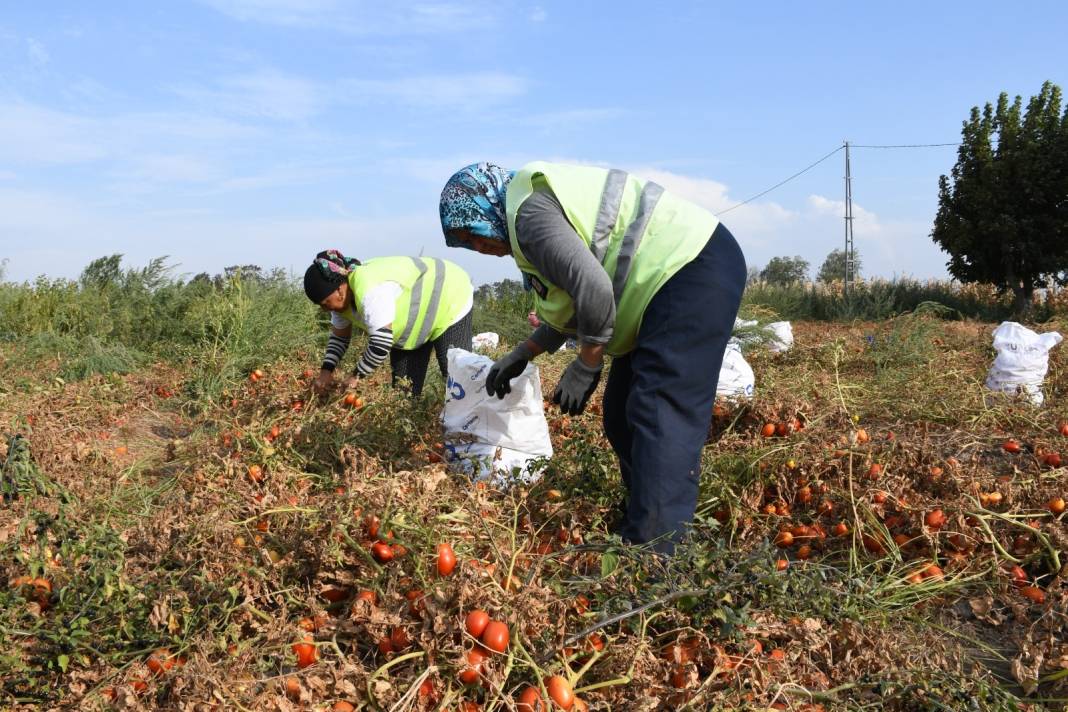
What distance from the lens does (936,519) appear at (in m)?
2.67

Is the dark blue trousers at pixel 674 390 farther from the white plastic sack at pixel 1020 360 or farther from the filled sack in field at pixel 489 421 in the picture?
the white plastic sack at pixel 1020 360

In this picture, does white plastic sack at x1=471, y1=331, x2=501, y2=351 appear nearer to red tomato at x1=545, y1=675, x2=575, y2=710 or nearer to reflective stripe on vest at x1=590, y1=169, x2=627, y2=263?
reflective stripe on vest at x1=590, y1=169, x2=627, y2=263

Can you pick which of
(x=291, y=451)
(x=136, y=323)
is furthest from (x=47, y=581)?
(x=136, y=323)

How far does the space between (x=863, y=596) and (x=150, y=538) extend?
2051 mm

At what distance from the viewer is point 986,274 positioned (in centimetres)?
1528

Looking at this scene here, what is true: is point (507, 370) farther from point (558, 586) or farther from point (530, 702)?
point (530, 702)

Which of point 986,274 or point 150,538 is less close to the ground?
point 986,274

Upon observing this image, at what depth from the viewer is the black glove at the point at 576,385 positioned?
269 cm

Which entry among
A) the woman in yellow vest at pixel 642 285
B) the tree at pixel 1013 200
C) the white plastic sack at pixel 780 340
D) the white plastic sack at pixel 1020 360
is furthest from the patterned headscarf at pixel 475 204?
the tree at pixel 1013 200

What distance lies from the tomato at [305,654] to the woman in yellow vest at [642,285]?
96 centimetres

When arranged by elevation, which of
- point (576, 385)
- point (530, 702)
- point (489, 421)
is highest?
point (576, 385)

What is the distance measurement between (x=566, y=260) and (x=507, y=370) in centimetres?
80

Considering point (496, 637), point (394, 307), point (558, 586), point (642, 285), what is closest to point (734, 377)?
point (394, 307)

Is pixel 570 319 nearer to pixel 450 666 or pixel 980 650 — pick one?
pixel 450 666
